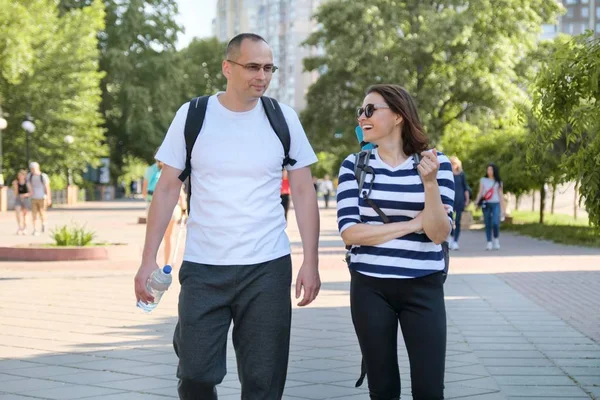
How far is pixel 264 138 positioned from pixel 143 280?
2.47 feet

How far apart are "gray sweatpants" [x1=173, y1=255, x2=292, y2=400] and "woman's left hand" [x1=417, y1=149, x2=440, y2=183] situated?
0.67 m

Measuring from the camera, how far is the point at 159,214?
4727 millimetres

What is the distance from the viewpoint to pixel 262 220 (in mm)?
4551

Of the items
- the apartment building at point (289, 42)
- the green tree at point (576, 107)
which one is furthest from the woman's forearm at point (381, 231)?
the apartment building at point (289, 42)

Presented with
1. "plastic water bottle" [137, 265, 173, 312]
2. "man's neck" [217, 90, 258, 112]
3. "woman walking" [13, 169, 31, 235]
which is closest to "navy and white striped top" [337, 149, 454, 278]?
"man's neck" [217, 90, 258, 112]

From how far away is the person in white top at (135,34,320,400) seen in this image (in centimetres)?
452

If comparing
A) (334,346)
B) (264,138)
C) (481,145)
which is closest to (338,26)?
(481,145)

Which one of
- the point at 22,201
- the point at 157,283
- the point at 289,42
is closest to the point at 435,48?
the point at 22,201

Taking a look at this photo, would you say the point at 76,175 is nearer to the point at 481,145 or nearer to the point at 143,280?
the point at 481,145

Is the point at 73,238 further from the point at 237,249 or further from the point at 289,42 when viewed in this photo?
the point at 289,42

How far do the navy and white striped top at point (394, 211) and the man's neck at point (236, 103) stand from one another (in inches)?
18.0

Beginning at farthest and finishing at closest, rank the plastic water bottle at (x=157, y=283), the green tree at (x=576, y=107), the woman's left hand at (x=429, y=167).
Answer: the green tree at (x=576, y=107), the plastic water bottle at (x=157, y=283), the woman's left hand at (x=429, y=167)

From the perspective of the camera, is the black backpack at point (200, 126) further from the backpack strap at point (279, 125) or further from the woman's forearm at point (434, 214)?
the woman's forearm at point (434, 214)

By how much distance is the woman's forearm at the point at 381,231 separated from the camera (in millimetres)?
4488
